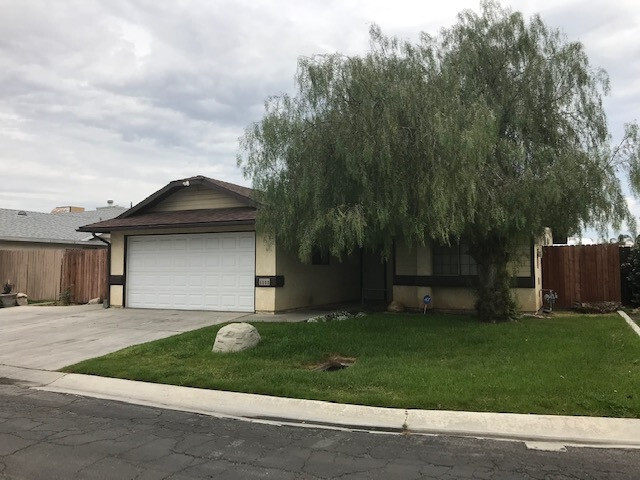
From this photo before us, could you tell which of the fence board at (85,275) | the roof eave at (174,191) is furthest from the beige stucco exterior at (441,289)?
the fence board at (85,275)

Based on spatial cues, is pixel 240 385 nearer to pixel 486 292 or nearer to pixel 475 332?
pixel 475 332

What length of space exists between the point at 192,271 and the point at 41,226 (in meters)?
16.0

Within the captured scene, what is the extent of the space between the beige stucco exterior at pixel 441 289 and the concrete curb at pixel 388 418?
8500 mm

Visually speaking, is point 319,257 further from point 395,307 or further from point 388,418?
point 388,418

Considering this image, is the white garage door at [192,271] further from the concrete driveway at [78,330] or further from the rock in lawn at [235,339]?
the rock in lawn at [235,339]

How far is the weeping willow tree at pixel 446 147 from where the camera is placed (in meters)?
8.86

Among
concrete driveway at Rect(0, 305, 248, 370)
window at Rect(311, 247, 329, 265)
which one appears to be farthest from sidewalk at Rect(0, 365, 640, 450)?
window at Rect(311, 247, 329, 265)

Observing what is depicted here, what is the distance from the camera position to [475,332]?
11.1 metres

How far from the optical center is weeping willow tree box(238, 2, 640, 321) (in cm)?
886

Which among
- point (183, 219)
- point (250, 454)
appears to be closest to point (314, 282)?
point (183, 219)

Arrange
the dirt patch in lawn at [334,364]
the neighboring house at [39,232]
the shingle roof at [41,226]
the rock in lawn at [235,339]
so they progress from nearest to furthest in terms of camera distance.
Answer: the dirt patch in lawn at [334,364] → the rock in lawn at [235,339] → the neighboring house at [39,232] → the shingle roof at [41,226]

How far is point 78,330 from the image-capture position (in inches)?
505

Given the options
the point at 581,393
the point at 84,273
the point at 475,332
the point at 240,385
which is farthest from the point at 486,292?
the point at 84,273

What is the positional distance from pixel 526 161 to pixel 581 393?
5.51 metres
